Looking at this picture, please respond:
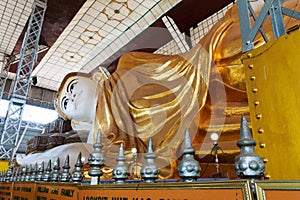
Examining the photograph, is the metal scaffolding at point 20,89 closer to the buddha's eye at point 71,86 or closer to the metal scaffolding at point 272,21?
the buddha's eye at point 71,86

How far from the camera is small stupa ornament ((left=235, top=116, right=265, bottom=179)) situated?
570 millimetres

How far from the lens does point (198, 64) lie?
6.17 feet

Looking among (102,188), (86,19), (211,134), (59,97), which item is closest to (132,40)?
(86,19)

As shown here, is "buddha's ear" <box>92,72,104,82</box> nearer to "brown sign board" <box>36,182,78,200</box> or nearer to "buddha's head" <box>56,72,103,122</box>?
"buddha's head" <box>56,72,103,122</box>

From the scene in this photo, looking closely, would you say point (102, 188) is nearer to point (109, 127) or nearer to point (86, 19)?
point (109, 127)

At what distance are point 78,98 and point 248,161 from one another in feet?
9.08

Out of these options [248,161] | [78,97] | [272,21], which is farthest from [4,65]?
[248,161]

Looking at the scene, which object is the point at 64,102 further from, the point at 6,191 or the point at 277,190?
the point at 277,190

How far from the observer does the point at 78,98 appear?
123 inches

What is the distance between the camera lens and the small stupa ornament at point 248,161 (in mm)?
570

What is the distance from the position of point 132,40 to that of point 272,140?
7058 mm

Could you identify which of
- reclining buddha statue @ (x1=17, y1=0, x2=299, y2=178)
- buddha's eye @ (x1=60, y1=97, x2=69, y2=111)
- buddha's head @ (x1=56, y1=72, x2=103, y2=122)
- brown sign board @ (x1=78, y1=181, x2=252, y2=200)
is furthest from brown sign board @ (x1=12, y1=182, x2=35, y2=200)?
buddha's eye @ (x1=60, y1=97, x2=69, y2=111)

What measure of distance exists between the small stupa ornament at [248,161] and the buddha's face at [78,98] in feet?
8.25

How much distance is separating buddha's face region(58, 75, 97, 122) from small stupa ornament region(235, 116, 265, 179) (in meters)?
2.52
